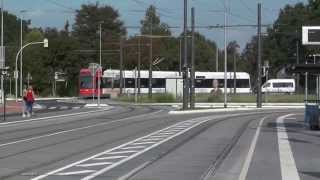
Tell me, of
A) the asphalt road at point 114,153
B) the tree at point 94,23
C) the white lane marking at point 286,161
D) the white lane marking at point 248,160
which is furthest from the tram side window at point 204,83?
the white lane marking at point 286,161

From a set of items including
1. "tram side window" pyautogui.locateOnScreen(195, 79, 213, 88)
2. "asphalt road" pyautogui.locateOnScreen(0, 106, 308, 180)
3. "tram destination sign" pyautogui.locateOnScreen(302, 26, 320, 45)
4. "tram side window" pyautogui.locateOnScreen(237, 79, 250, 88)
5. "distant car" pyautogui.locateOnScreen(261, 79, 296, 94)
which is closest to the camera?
"asphalt road" pyautogui.locateOnScreen(0, 106, 308, 180)

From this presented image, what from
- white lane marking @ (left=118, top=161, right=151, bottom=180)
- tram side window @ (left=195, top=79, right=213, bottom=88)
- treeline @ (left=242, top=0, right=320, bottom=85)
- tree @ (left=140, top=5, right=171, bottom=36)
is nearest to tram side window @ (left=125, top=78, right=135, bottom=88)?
tram side window @ (left=195, top=79, right=213, bottom=88)

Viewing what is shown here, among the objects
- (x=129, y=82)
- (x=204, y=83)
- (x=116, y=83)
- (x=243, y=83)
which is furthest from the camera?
(x=243, y=83)

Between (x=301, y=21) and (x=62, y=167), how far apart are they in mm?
123369

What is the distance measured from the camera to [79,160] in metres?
18.4

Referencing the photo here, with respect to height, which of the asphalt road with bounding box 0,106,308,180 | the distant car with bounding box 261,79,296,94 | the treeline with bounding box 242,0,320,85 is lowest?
the asphalt road with bounding box 0,106,308,180

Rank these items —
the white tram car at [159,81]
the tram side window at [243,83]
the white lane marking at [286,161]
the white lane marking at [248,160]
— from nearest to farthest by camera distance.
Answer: the white lane marking at [248,160]
the white lane marking at [286,161]
the white tram car at [159,81]
the tram side window at [243,83]

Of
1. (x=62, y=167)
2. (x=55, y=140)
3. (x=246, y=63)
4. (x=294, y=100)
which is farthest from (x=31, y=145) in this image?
(x=246, y=63)

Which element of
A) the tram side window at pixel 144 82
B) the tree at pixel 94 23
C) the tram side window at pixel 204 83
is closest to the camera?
the tram side window at pixel 144 82

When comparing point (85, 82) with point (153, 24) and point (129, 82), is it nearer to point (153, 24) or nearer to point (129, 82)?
point (129, 82)

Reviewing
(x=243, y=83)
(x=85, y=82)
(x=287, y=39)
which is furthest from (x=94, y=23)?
(x=85, y=82)

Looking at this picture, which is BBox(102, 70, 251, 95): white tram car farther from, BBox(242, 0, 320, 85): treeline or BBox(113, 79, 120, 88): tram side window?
BBox(242, 0, 320, 85): treeline

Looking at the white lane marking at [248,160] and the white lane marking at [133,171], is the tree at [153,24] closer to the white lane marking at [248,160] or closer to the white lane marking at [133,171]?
the white lane marking at [248,160]

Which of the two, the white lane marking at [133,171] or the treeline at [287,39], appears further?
the treeline at [287,39]
